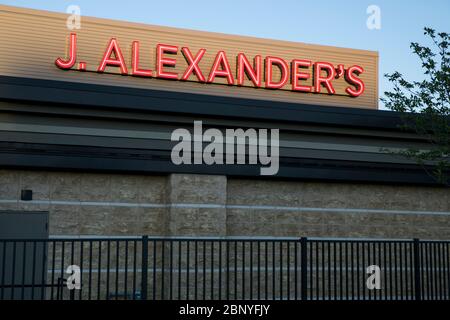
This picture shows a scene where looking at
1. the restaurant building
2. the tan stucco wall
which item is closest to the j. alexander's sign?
the restaurant building

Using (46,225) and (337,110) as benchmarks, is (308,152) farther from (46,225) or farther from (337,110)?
(46,225)

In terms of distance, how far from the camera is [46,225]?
53.0 feet

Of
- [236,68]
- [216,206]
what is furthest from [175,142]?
[236,68]

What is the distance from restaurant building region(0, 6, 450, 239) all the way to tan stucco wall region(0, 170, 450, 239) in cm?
3

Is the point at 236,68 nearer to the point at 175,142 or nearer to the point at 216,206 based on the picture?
the point at 175,142

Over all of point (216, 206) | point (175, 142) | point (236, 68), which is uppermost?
point (236, 68)

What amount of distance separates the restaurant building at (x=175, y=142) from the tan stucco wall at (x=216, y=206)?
0.03 meters

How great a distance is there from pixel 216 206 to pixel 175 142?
2262 mm

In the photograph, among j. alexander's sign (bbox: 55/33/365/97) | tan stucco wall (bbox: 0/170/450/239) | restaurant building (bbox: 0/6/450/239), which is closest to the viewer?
restaurant building (bbox: 0/6/450/239)

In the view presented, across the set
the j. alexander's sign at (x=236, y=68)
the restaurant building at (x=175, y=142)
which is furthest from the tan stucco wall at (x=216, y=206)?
the j. alexander's sign at (x=236, y=68)

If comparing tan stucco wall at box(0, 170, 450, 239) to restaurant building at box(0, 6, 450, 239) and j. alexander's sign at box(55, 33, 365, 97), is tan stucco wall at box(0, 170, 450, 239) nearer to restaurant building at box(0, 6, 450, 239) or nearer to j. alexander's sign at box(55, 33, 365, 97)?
restaurant building at box(0, 6, 450, 239)

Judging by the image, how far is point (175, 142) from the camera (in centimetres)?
1714

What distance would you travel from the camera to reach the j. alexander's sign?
2019cm
